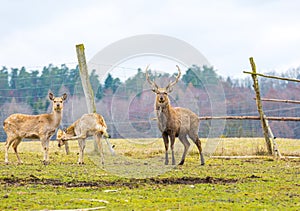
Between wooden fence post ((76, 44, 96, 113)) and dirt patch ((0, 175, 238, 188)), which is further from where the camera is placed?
wooden fence post ((76, 44, 96, 113))

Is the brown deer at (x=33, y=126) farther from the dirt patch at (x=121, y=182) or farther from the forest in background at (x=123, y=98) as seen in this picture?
the dirt patch at (x=121, y=182)

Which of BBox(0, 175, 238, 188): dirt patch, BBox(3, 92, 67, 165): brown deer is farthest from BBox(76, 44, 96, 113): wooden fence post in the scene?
BBox(0, 175, 238, 188): dirt patch

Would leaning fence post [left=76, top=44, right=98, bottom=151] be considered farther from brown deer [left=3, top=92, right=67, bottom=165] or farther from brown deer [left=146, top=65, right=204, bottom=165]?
brown deer [left=146, top=65, right=204, bottom=165]

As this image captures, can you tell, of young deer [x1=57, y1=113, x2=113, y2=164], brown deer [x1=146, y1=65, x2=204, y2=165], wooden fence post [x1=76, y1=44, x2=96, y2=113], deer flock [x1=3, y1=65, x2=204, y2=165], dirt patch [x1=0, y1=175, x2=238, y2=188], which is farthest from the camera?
wooden fence post [x1=76, y1=44, x2=96, y2=113]

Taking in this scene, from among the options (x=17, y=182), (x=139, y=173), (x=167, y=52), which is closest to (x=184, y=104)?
(x=167, y=52)

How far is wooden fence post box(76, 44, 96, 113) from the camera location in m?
16.7

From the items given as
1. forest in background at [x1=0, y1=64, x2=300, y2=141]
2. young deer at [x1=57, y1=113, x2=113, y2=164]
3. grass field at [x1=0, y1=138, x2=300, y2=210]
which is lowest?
A: grass field at [x1=0, y1=138, x2=300, y2=210]

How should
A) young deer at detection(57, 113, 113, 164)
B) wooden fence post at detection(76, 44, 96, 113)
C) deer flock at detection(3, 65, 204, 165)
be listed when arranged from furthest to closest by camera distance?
wooden fence post at detection(76, 44, 96, 113) < young deer at detection(57, 113, 113, 164) < deer flock at detection(3, 65, 204, 165)

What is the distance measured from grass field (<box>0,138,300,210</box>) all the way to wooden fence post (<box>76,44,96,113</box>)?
A: 1746mm

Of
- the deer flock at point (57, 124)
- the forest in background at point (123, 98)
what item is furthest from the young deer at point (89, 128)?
the forest in background at point (123, 98)

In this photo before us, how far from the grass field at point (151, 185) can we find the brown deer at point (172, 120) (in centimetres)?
66

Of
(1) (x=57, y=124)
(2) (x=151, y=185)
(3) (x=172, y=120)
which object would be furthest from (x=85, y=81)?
(2) (x=151, y=185)

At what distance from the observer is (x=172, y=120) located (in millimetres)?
13977

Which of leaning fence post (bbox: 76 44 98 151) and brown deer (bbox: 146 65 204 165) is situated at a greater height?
leaning fence post (bbox: 76 44 98 151)
